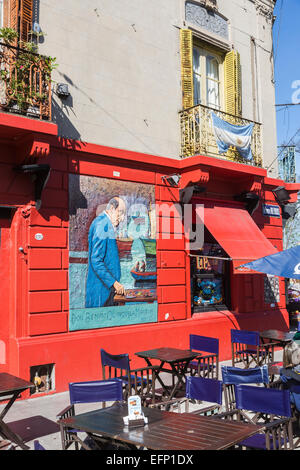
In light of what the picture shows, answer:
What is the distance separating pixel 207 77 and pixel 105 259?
6.15m

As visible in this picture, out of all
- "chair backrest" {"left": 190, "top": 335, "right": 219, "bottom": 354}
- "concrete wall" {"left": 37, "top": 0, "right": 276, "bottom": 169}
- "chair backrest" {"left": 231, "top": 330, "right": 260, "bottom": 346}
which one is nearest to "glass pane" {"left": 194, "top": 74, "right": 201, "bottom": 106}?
"concrete wall" {"left": 37, "top": 0, "right": 276, "bottom": 169}

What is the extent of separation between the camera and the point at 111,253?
9.51 m

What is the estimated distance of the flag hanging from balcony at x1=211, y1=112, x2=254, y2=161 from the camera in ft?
36.3

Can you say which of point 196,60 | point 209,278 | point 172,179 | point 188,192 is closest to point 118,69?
point 172,179

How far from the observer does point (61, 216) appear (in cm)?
873

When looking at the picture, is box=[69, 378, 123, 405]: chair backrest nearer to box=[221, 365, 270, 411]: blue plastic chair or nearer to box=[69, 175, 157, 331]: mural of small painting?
box=[221, 365, 270, 411]: blue plastic chair

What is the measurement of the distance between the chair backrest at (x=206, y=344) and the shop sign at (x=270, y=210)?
230 inches

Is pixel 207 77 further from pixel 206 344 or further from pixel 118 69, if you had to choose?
pixel 206 344

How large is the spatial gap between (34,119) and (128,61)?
340 centimetres

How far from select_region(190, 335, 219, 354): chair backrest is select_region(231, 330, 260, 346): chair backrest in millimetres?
1278

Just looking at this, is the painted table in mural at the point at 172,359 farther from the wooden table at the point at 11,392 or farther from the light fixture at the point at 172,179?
the light fixture at the point at 172,179

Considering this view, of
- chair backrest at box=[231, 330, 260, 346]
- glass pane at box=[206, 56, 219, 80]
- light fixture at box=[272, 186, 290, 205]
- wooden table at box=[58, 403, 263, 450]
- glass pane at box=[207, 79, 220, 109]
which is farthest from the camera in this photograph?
light fixture at box=[272, 186, 290, 205]

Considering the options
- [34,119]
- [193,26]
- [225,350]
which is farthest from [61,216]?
[193,26]

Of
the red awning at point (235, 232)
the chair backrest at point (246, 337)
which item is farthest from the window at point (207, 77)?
the chair backrest at point (246, 337)
